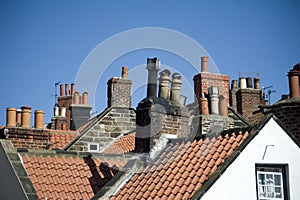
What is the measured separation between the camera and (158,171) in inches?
458

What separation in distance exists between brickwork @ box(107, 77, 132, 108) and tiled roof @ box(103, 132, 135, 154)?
1.70 metres

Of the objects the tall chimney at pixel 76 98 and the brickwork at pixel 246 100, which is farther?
the tall chimney at pixel 76 98

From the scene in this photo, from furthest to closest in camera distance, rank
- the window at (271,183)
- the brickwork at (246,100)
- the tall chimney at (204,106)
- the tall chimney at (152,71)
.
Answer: the brickwork at (246,100) → the tall chimney at (152,71) → the tall chimney at (204,106) → the window at (271,183)

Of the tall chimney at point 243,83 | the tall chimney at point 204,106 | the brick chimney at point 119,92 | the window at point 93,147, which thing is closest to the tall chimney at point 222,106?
the tall chimney at point 204,106

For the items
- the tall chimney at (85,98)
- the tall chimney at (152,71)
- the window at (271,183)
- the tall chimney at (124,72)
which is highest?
the tall chimney at (124,72)

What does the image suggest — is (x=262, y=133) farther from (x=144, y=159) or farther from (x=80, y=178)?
(x=80, y=178)

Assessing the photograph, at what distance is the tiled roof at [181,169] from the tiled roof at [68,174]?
1.02 m

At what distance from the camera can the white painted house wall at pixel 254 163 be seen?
983cm

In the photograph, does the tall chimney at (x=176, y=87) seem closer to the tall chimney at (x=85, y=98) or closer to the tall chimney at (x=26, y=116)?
the tall chimney at (x=26, y=116)

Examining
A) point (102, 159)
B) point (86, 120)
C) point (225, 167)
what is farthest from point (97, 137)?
point (225, 167)

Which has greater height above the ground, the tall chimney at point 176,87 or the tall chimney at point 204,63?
the tall chimney at point 204,63

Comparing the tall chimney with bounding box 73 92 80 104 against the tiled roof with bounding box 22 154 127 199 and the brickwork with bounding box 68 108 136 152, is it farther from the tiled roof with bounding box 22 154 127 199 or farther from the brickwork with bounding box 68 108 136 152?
the tiled roof with bounding box 22 154 127 199

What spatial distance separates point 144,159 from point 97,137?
773 cm

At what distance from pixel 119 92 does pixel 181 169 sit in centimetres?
1049
